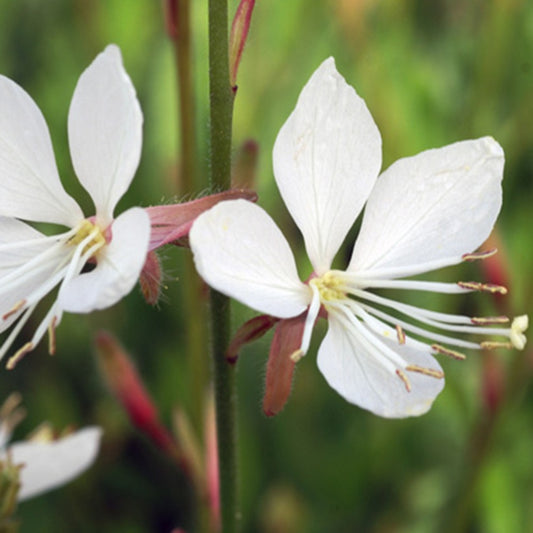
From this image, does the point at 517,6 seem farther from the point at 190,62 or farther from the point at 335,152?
the point at 335,152

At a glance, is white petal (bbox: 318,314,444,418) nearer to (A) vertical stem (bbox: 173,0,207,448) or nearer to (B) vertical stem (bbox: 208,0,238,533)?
(B) vertical stem (bbox: 208,0,238,533)

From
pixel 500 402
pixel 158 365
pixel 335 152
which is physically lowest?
pixel 158 365

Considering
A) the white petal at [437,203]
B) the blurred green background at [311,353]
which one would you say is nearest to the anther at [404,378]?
the white petal at [437,203]

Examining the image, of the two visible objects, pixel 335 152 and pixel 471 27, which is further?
pixel 471 27

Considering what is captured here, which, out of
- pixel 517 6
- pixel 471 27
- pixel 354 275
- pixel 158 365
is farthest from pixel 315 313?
pixel 471 27

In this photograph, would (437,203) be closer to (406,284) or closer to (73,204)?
(406,284)

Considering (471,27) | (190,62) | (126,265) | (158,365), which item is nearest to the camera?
(126,265)

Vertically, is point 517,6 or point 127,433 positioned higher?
point 517,6
